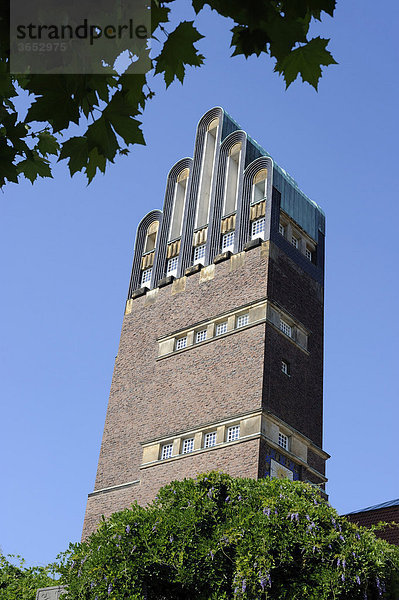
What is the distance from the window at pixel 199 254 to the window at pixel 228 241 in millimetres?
1137

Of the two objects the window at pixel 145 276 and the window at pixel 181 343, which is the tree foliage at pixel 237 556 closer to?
the window at pixel 181 343

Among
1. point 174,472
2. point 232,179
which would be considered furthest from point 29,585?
point 232,179

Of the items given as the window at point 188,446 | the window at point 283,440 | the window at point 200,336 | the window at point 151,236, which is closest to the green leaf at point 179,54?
the window at point 283,440

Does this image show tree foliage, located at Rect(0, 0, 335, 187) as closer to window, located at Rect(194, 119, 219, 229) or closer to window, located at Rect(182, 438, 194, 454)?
window, located at Rect(182, 438, 194, 454)

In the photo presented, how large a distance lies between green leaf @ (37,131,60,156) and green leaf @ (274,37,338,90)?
2.65 m

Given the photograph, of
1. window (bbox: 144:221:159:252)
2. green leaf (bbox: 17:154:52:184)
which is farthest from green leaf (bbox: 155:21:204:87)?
window (bbox: 144:221:159:252)

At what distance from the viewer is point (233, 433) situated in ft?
96.6

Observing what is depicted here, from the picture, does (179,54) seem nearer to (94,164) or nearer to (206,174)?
(94,164)

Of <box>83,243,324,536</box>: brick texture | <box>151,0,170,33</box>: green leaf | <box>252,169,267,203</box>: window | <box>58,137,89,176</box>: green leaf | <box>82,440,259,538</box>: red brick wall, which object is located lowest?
<box>58,137,89,176</box>: green leaf

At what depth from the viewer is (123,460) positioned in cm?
3278

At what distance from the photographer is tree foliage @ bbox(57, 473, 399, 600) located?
61.6ft

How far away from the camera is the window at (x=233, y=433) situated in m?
29.2

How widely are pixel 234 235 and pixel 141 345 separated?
675cm

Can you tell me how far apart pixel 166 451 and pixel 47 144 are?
2604cm
